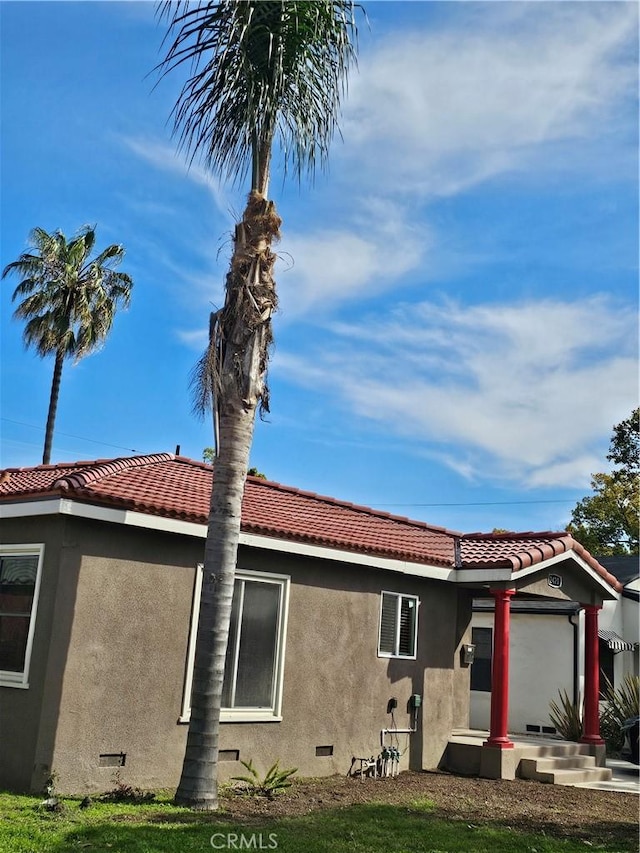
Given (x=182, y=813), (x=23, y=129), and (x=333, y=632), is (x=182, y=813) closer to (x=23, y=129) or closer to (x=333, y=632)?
(x=333, y=632)

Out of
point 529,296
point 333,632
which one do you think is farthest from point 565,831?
point 529,296

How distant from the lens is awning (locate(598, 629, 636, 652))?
72.9 feet

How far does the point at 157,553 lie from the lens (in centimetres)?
1120

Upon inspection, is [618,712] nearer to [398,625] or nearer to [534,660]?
[534,660]

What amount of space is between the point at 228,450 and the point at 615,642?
1559cm

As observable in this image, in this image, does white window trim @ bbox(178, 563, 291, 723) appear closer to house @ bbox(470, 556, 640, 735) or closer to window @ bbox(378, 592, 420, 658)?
window @ bbox(378, 592, 420, 658)

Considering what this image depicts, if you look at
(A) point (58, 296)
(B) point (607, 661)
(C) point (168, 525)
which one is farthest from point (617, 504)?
(C) point (168, 525)

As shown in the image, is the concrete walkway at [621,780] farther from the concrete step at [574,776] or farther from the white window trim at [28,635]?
the white window trim at [28,635]

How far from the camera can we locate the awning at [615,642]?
22219 mm

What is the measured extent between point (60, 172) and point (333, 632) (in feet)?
26.5

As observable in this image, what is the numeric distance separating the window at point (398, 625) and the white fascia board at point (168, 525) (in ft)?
1.98

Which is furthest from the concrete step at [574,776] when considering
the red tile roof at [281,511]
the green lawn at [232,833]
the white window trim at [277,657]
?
the white window trim at [277,657]

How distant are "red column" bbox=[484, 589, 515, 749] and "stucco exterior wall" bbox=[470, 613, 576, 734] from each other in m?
6.35

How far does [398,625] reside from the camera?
14430 millimetres
